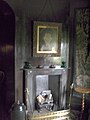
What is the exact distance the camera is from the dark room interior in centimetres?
425

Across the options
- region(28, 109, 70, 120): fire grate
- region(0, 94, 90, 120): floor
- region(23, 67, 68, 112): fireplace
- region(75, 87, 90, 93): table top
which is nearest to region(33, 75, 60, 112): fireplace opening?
region(23, 67, 68, 112): fireplace

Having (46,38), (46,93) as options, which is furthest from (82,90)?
(46,38)

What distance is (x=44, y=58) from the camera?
4.50 metres

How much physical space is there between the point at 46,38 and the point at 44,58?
17.1 inches

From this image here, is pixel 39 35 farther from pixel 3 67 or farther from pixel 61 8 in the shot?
pixel 3 67

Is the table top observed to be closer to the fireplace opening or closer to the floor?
the floor

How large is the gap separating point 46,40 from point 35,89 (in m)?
1.11

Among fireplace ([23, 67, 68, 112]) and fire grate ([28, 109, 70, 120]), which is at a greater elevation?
fireplace ([23, 67, 68, 112])

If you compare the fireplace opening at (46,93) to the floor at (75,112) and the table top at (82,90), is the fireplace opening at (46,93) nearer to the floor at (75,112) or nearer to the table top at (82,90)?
the floor at (75,112)

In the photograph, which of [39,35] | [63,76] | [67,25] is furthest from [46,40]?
[63,76]

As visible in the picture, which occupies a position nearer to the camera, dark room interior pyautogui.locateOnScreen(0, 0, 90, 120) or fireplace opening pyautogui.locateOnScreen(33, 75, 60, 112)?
dark room interior pyautogui.locateOnScreen(0, 0, 90, 120)

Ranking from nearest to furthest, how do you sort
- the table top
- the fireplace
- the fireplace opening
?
the table top
the fireplace
the fireplace opening

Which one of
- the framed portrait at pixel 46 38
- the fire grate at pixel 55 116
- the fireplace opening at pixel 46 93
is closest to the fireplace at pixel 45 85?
the fireplace opening at pixel 46 93

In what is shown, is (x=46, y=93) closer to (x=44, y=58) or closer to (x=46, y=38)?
(x=44, y=58)
